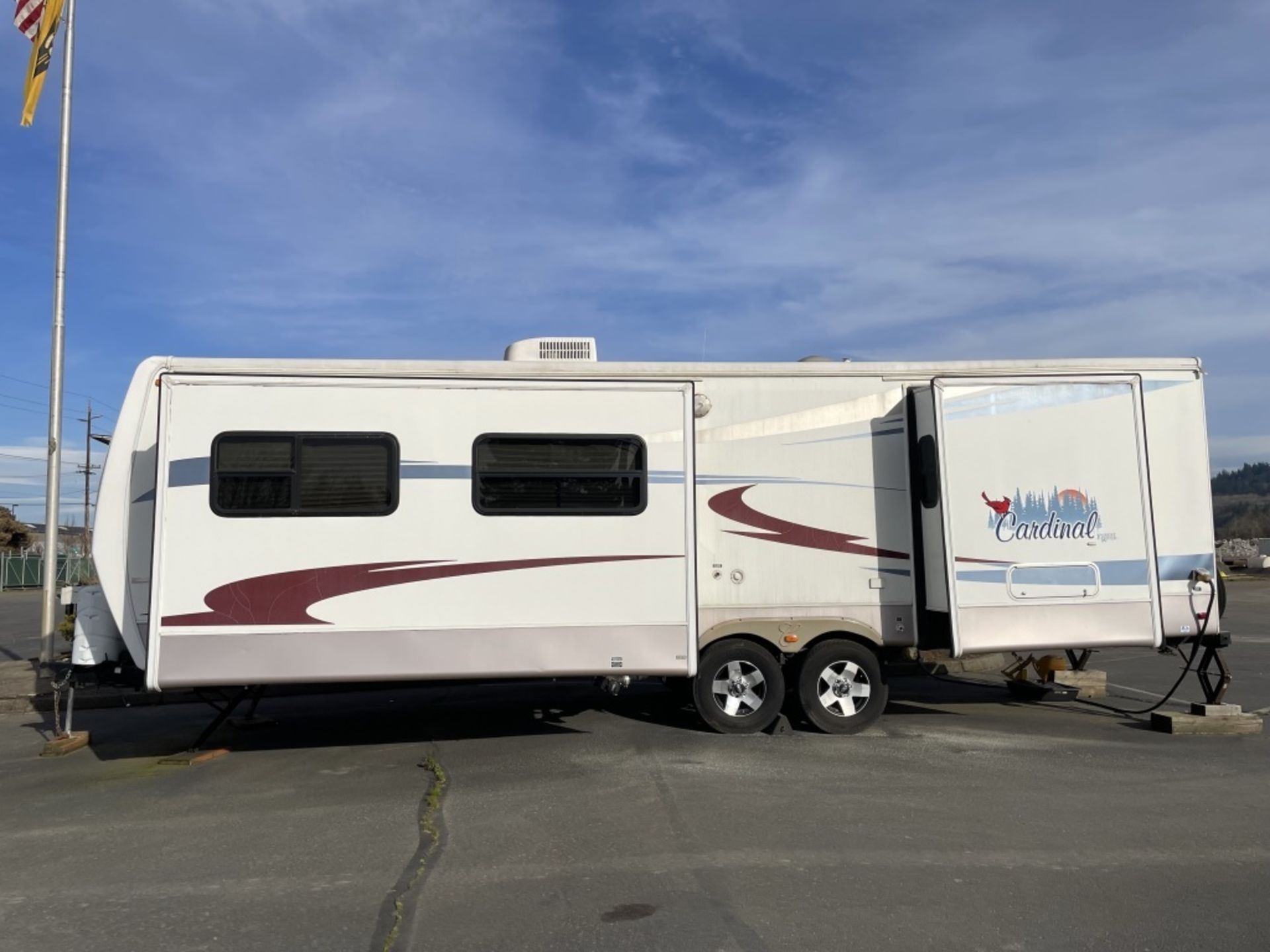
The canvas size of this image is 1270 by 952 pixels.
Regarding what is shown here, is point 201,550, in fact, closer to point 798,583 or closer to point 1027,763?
point 798,583

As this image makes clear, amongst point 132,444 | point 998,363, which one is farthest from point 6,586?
point 998,363

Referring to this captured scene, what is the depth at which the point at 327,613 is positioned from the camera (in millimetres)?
7527

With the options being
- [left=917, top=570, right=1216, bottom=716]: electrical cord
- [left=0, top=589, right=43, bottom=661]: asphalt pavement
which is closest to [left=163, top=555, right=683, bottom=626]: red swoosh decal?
[left=917, top=570, right=1216, bottom=716]: electrical cord

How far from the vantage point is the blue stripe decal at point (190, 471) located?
7406 mm

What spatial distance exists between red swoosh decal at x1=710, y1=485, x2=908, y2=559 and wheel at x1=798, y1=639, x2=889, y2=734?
838 millimetres

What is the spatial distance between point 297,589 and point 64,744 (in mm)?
2724

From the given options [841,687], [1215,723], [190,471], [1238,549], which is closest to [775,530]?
[841,687]

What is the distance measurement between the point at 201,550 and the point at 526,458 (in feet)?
8.23

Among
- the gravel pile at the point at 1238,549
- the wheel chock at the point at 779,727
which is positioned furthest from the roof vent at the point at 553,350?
the gravel pile at the point at 1238,549

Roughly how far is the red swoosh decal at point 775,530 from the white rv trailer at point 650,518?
0.07ft

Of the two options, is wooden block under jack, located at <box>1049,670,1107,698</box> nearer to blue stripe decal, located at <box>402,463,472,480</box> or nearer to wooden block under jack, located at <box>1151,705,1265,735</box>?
wooden block under jack, located at <box>1151,705,1265,735</box>

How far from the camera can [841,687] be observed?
28.1ft

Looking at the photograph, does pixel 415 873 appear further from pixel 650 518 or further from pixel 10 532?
pixel 10 532

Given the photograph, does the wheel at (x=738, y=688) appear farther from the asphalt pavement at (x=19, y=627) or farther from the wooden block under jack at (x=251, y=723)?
the asphalt pavement at (x=19, y=627)
